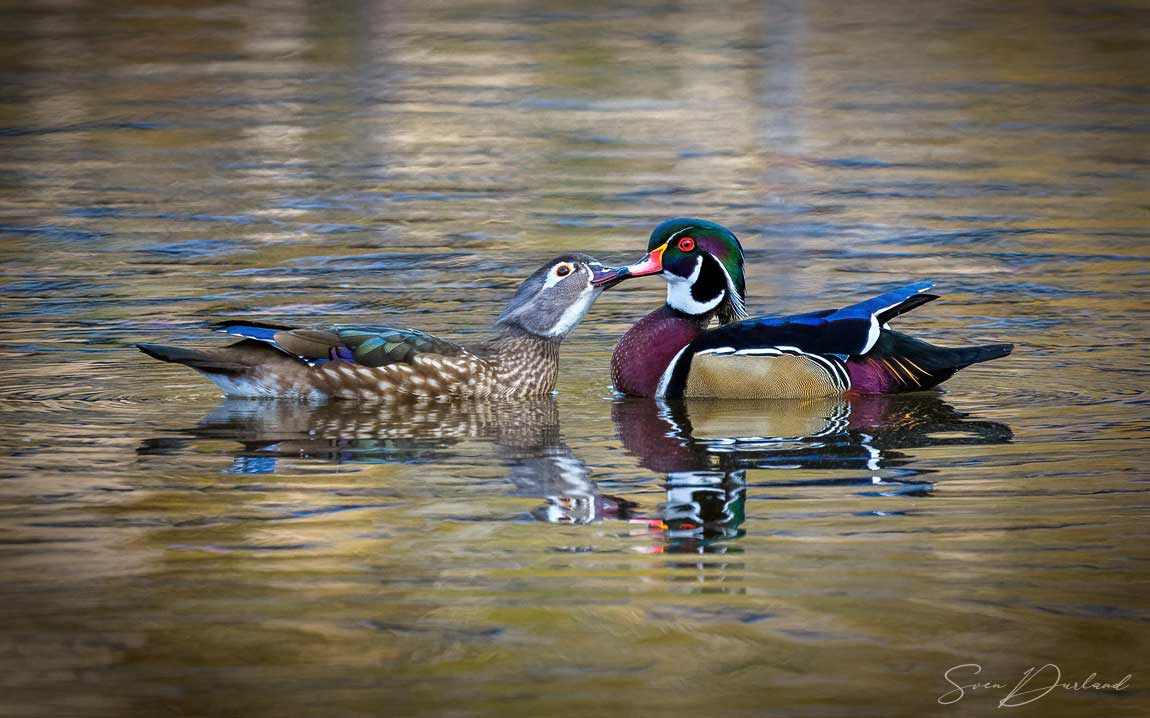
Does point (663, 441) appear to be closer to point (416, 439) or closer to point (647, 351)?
point (416, 439)

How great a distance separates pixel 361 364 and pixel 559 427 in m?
1.19

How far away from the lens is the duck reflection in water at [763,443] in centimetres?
805

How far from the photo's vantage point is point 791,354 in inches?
423

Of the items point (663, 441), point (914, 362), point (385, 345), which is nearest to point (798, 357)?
point (914, 362)

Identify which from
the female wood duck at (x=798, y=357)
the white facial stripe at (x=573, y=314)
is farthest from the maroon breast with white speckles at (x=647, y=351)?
the white facial stripe at (x=573, y=314)

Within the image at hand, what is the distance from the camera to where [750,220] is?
1564 cm

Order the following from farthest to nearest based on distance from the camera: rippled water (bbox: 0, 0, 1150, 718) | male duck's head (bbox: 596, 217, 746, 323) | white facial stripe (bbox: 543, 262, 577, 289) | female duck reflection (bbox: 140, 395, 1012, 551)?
male duck's head (bbox: 596, 217, 746, 323) < white facial stripe (bbox: 543, 262, 577, 289) < female duck reflection (bbox: 140, 395, 1012, 551) < rippled water (bbox: 0, 0, 1150, 718)

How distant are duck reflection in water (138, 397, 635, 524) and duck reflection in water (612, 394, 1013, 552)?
36 centimetres

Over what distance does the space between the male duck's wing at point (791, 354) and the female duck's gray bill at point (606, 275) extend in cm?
64

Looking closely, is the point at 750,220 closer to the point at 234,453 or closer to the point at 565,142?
the point at 565,142

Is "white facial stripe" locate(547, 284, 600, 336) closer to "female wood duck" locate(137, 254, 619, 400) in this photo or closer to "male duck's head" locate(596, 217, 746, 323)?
"female wood duck" locate(137, 254, 619, 400)

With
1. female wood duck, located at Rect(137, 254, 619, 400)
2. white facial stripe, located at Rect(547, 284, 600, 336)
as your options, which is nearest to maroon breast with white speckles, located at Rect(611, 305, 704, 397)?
white facial stripe, located at Rect(547, 284, 600, 336)

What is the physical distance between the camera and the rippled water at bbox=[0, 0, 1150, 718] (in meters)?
6.37

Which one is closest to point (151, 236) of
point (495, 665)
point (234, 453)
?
point (234, 453)
